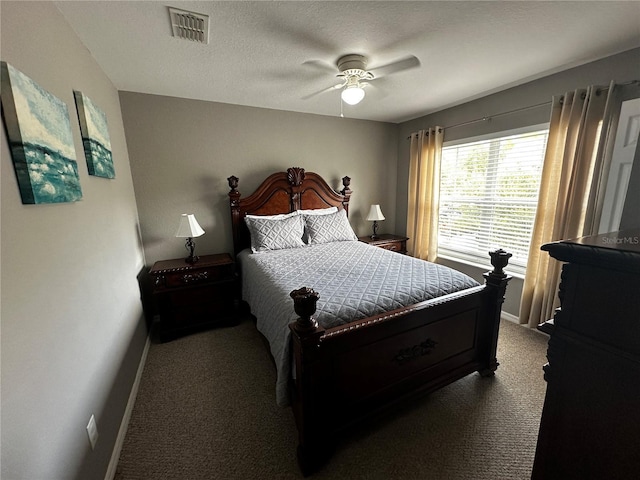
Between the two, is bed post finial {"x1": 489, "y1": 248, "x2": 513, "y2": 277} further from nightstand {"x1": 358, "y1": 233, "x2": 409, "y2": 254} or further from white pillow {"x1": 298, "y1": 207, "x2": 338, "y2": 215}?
white pillow {"x1": 298, "y1": 207, "x2": 338, "y2": 215}

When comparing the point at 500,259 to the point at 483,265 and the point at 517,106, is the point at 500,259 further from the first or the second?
the point at 517,106

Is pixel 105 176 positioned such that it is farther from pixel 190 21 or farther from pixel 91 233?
pixel 190 21

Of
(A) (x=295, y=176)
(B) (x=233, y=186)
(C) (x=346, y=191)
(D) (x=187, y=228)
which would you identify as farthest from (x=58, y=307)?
(C) (x=346, y=191)

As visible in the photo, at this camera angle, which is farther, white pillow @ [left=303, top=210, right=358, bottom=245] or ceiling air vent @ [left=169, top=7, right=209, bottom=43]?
white pillow @ [left=303, top=210, right=358, bottom=245]

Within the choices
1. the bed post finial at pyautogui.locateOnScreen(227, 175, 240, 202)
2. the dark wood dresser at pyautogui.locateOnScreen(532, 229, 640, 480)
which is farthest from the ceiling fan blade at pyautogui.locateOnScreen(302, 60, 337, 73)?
the dark wood dresser at pyautogui.locateOnScreen(532, 229, 640, 480)

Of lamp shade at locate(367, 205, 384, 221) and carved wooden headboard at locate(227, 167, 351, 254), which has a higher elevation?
carved wooden headboard at locate(227, 167, 351, 254)

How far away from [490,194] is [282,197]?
2.43 m

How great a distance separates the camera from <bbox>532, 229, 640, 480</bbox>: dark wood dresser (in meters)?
0.61

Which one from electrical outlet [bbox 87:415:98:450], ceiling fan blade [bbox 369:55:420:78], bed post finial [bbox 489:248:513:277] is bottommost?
electrical outlet [bbox 87:415:98:450]

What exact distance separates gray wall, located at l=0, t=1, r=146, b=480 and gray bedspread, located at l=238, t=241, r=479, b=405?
896 millimetres

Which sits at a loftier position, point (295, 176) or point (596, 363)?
point (295, 176)

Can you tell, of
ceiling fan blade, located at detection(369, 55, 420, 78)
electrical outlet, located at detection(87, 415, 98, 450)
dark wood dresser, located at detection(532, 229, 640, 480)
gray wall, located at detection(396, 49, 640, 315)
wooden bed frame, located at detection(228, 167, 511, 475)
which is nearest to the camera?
dark wood dresser, located at detection(532, 229, 640, 480)

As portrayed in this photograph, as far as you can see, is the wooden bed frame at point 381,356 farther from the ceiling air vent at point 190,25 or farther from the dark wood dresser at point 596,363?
the ceiling air vent at point 190,25

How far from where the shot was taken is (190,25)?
4.99 feet
